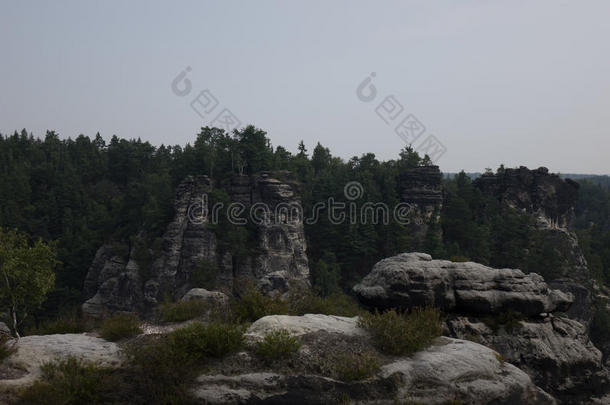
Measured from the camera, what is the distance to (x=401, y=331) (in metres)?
13.6

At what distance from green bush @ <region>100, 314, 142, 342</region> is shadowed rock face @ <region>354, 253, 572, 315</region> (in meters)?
8.71

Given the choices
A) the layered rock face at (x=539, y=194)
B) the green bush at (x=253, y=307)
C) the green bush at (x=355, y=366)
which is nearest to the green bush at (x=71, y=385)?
the green bush at (x=253, y=307)

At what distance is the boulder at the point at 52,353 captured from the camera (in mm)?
11938

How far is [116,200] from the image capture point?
6500cm

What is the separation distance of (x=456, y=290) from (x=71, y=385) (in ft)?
Result: 45.9

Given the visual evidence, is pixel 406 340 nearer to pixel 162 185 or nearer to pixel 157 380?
pixel 157 380

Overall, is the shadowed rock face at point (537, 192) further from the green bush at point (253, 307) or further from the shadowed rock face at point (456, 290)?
the green bush at point (253, 307)

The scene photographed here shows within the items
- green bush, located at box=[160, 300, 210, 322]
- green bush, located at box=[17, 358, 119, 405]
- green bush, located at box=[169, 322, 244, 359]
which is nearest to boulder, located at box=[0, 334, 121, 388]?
green bush, located at box=[17, 358, 119, 405]

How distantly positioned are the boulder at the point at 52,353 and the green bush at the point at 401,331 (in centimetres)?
791

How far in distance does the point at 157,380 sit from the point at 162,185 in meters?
55.4

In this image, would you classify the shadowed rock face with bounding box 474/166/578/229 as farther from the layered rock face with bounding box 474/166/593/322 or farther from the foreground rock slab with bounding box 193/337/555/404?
the foreground rock slab with bounding box 193/337/555/404

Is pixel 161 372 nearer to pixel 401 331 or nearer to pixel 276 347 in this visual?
pixel 276 347

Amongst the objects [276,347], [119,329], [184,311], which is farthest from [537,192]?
[119,329]

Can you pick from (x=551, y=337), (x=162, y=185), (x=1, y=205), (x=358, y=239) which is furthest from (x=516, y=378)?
(x=1, y=205)
